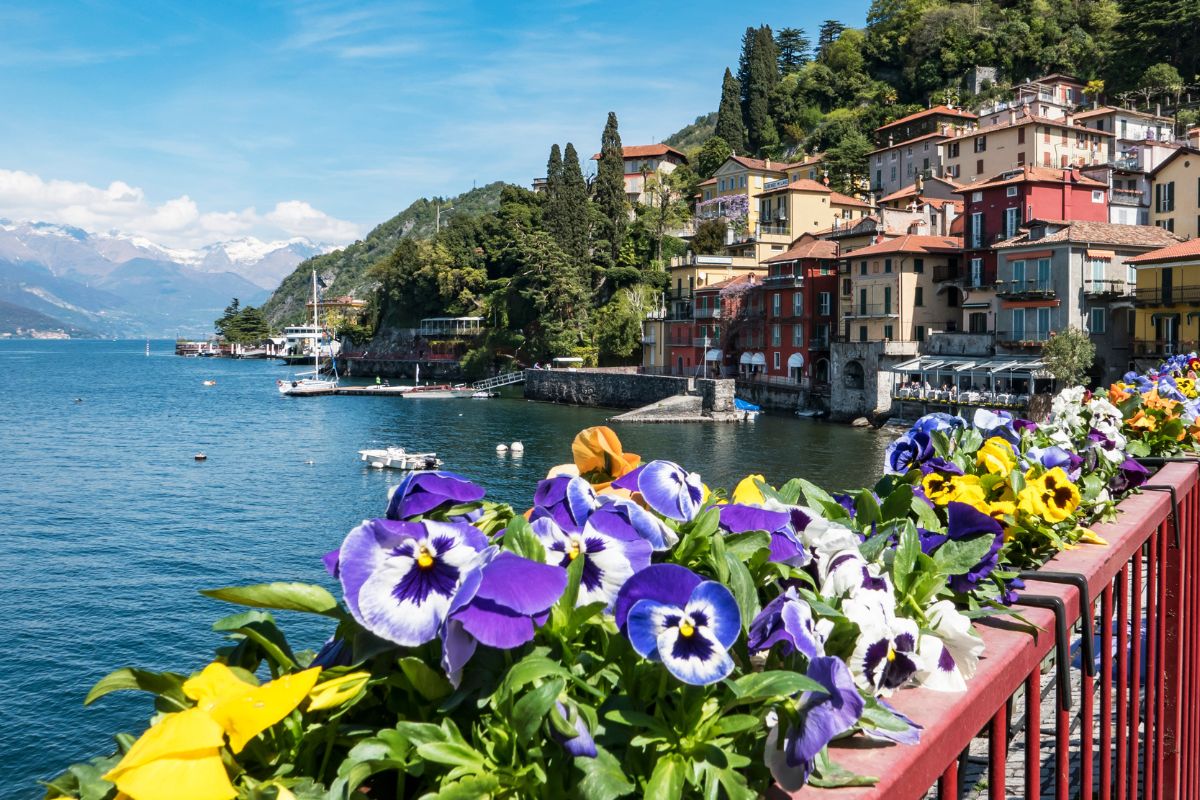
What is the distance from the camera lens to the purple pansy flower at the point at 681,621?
3.76 ft

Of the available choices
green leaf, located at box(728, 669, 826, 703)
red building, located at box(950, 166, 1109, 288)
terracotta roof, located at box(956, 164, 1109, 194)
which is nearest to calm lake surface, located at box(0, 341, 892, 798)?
red building, located at box(950, 166, 1109, 288)

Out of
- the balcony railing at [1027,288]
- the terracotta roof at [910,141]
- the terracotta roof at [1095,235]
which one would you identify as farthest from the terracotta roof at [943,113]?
the balcony railing at [1027,288]

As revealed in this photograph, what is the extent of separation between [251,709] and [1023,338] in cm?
4637

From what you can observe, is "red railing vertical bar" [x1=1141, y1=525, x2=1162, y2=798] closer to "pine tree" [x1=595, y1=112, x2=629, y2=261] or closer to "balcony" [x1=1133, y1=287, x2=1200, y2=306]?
"balcony" [x1=1133, y1=287, x2=1200, y2=306]

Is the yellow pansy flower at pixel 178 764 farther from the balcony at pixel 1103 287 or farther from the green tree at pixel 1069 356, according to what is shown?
the balcony at pixel 1103 287

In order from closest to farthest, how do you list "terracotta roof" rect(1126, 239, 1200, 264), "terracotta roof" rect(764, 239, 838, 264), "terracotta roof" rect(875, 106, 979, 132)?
"terracotta roof" rect(1126, 239, 1200, 264) → "terracotta roof" rect(764, 239, 838, 264) → "terracotta roof" rect(875, 106, 979, 132)

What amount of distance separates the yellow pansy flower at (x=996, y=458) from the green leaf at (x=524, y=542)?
1.61m

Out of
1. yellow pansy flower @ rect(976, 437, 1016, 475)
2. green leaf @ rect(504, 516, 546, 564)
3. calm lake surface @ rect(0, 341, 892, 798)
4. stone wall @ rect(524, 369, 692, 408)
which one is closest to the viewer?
green leaf @ rect(504, 516, 546, 564)

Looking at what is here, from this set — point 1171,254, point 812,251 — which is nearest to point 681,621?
point 1171,254

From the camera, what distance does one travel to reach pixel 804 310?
180ft

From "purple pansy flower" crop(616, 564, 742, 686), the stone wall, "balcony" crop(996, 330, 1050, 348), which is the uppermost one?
"balcony" crop(996, 330, 1050, 348)

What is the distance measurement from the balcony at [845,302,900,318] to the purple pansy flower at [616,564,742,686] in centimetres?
4981

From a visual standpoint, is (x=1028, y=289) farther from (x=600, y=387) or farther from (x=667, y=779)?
(x=667, y=779)

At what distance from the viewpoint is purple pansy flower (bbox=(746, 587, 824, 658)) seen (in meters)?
1.26
